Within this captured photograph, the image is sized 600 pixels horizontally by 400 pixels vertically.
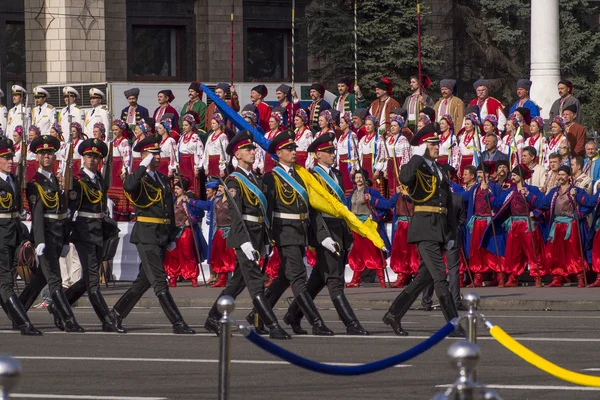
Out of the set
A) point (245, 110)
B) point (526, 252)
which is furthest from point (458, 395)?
point (245, 110)

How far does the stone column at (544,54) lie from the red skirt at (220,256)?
28.0 ft

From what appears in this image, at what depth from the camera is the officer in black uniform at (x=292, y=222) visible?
14.0m

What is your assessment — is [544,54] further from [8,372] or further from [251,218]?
[8,372]

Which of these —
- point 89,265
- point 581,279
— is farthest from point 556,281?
point 89,265

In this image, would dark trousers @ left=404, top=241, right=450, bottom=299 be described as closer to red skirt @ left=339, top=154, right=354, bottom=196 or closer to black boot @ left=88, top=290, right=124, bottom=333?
black boot @ left=88, top=290, right=124, bottom=333

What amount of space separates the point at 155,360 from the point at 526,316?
5730 mm

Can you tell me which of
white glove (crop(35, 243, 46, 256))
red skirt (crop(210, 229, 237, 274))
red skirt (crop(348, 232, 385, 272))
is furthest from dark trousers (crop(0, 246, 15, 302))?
red skirt (crop(348, 232, 385, 272))

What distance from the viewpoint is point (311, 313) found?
13.9 meters

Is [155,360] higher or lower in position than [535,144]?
lower

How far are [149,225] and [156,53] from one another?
2756 centimetres

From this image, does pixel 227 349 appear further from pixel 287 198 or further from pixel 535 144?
pixel 535 144

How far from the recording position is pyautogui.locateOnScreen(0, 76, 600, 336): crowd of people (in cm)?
1438

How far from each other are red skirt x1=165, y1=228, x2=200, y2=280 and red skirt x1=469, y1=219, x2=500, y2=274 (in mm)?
4180

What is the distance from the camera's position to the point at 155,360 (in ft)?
40.1
